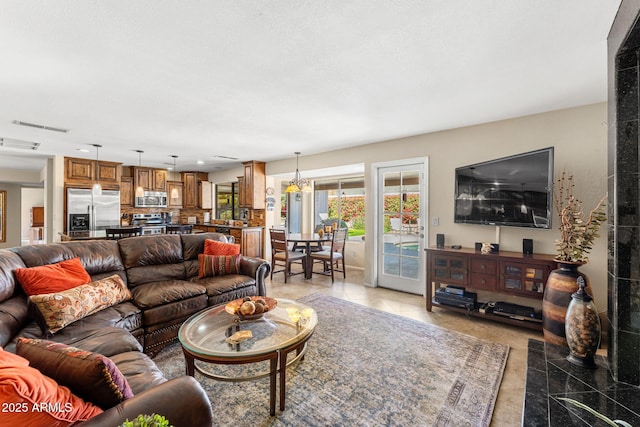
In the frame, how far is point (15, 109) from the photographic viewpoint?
3125mm

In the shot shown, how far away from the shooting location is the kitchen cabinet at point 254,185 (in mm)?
6457

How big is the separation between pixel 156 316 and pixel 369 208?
11.1 feet

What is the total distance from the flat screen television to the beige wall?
0.25m

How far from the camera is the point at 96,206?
6078 millimetres

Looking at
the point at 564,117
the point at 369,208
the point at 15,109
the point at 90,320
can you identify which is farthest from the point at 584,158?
Answer: the point at 15,109

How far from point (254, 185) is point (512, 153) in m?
4.88

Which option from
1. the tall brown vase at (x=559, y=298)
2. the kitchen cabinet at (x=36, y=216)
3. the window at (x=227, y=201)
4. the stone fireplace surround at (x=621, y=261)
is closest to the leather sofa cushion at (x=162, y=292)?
the stone fireplace surround at (x=621, y=261)

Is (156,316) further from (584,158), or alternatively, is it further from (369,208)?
(584,158)

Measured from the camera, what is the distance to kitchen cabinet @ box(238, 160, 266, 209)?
646cm

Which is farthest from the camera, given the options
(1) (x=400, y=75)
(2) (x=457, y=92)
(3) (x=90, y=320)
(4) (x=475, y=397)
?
(2) (x=457, y=92)

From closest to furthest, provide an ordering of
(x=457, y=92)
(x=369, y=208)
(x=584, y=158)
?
(x=457, y=92)
(x=584, y=158)
(x=369, y=208)

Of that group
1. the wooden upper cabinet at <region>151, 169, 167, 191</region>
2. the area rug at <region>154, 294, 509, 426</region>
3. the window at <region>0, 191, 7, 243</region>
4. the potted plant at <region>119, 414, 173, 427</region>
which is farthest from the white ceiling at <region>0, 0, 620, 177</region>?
the window at <region>0, 191, 7, 243</region>

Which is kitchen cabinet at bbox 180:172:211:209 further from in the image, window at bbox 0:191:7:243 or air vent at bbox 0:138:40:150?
window at bbox 0:191:7:243

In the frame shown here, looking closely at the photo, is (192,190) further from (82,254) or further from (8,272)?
(8,272)
